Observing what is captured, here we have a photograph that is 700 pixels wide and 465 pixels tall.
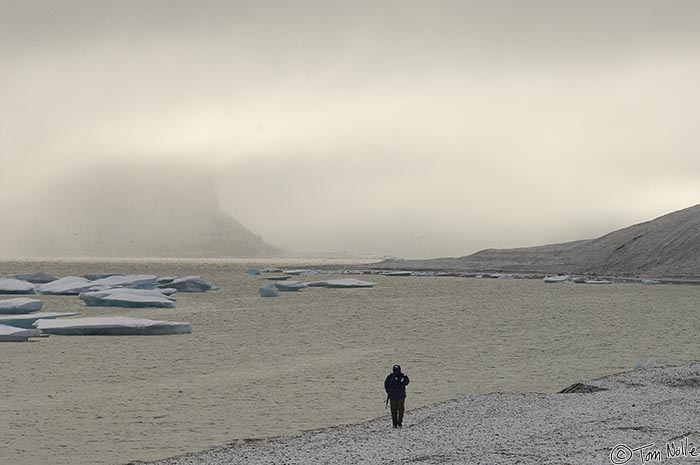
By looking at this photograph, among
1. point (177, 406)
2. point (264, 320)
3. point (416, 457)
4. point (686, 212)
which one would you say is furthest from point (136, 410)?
point (686, 212)

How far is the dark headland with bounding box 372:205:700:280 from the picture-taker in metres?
114

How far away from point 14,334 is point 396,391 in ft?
81.7

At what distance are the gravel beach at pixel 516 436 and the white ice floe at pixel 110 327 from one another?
21707mm

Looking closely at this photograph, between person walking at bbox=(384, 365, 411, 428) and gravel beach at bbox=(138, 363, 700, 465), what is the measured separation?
0.28 m

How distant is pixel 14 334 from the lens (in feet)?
121

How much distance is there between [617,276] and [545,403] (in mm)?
106470

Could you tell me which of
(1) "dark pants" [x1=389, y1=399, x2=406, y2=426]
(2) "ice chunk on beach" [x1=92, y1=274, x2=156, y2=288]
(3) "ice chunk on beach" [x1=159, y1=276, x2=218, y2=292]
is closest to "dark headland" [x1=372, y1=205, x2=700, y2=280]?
(3) "ice chunk on beach" [x1=159, y1=276, x2=218, y2=292]

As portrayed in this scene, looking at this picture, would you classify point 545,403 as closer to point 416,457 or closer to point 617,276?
point 416,457

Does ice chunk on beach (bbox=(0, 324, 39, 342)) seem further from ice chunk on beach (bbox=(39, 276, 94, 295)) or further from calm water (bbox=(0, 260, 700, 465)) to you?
ice chunk on beach (bbox=(39, 276, 94, 295))

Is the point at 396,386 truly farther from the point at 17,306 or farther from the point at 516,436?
the point at 17,306

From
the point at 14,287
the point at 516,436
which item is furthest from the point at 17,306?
the point at 516,436

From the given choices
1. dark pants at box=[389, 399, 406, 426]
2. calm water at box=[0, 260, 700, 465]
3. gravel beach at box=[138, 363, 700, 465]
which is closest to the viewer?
gravel beach at box=[138, 363, 700, 465]

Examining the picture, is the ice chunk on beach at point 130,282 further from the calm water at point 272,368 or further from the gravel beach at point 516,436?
the gravel beach at point 516,436

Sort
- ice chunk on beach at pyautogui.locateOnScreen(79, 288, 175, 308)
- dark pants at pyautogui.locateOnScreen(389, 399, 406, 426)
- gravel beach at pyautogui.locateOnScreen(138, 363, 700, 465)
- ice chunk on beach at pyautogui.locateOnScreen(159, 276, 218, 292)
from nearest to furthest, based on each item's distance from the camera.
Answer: gravel beach at pyautogui.locateOnScreen(138, 363, 700, 465), dark pants at pyautogui.locateOnScreen(389, 399, 406, 426), ice chunk on beach at pyautogui.locateOnScreen(79, 288, 175, 308), ice chunk on beach at pyautogui.locateOnScreen(159, 276, 218, 292)
